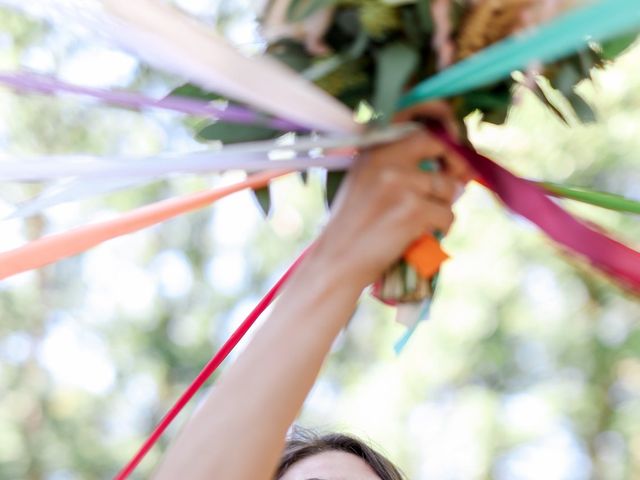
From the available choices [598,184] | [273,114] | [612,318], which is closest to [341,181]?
[273,114]

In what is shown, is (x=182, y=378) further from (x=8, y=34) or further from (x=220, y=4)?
(x=220, y=4)

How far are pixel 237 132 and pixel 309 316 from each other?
0.21m

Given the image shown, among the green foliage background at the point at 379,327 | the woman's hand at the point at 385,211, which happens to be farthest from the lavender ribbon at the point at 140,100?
the green foliage background at the point at 379,327

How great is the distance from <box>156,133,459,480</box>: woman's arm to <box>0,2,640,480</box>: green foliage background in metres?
2.75

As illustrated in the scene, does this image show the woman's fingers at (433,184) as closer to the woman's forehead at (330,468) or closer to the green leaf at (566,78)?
the green leaf at (566,78)

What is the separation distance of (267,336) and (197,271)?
5787mm

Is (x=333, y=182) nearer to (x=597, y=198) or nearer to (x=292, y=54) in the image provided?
(x=292, y=54)

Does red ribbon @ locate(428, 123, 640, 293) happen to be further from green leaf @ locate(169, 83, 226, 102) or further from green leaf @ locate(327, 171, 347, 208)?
green leaf @ locate(169, 83, 226, 102)

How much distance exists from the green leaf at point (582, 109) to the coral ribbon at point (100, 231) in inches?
9.9

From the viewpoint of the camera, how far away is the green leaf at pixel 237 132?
866 mm

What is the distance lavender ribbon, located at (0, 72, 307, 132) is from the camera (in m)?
0.85

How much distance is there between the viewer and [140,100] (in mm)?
865

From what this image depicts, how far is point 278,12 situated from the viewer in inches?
30.9

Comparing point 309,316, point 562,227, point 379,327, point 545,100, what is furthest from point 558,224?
point 379,327
